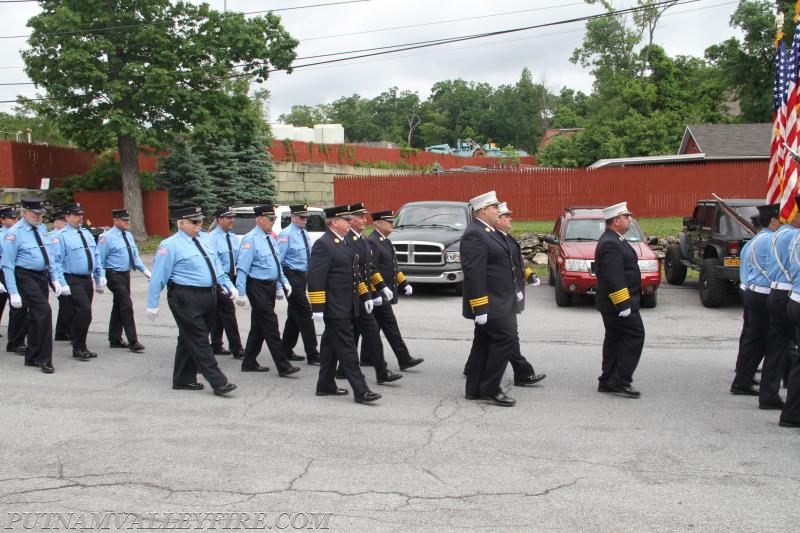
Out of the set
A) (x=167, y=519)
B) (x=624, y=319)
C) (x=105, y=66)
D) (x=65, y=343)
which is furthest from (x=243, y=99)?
(x=167, y=519)

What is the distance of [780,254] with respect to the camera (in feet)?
23.1

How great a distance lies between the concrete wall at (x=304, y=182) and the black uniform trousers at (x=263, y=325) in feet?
92.4

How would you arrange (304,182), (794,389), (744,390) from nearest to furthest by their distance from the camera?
(794,389) < (744,390) < (304,182)

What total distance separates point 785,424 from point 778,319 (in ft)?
3.45

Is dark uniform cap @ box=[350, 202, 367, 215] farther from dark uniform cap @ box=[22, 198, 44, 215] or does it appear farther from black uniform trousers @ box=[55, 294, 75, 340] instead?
black uniform trousers @ box=[55, 294, 75, 340]

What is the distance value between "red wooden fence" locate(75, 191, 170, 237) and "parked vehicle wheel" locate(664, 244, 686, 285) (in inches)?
760

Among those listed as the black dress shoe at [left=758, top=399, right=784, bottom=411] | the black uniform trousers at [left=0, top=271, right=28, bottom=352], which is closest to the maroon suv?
the black dress shoe at [left=758, top=399, right=784, bottom=411]

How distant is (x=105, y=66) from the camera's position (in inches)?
1024

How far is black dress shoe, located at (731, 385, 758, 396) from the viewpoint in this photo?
26.4 feet

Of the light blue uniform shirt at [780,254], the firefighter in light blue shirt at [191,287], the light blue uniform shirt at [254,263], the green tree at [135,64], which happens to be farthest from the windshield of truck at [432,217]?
the green tree at [135,64]

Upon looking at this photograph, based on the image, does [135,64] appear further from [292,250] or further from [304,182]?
[292,250]

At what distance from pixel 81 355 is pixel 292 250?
2.96 meters

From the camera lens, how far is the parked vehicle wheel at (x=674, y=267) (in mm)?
17062

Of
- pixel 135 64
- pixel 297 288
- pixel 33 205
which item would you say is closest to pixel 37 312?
Answer: pixel 33 205
